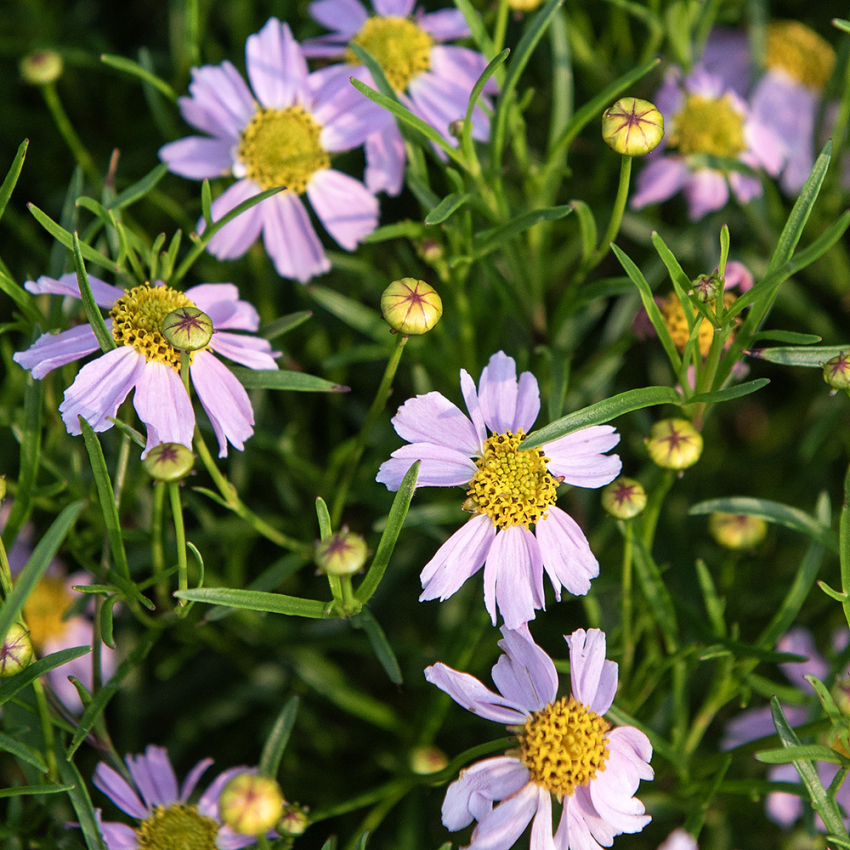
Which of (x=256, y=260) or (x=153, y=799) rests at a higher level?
(x=256, y=260)

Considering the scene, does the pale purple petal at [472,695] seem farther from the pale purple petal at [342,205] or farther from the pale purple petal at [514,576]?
the pale purple petal at [342,205]

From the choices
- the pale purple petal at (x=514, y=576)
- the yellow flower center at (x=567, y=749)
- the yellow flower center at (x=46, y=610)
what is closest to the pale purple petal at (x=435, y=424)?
the pale purple petal at (x=514, y=576)

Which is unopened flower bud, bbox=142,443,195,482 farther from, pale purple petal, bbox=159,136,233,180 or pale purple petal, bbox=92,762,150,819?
pale purple petal, bbox=159,136,233,180

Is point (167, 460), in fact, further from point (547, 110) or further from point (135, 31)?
point (135, 31)

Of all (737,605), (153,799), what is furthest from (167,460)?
(737,605)

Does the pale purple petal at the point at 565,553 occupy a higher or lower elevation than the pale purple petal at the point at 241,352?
lower

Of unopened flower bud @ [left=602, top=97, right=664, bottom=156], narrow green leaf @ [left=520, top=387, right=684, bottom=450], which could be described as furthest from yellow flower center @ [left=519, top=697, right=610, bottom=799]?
unopened flower bud @ [left=602, top=97, right=664, bottom=156]
